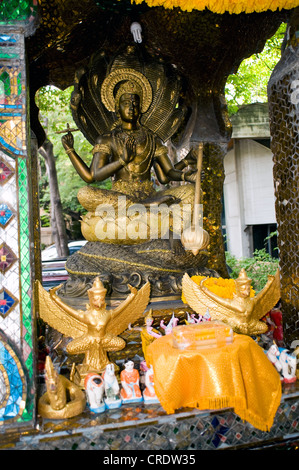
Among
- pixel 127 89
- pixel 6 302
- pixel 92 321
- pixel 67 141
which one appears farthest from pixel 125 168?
pixel 6 302

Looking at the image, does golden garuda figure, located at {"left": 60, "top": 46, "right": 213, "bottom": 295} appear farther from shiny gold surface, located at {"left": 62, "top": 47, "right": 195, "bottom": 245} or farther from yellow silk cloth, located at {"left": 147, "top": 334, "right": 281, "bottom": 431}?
yellow silk cloth, located at {"left": 147, "top": 334, "right": 281, "bottom": 431}

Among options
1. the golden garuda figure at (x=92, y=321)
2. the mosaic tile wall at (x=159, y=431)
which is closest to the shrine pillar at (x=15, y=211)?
the mosaic tile wall at (x=159, y=431)

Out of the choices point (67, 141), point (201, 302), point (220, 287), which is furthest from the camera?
point (67, 141)

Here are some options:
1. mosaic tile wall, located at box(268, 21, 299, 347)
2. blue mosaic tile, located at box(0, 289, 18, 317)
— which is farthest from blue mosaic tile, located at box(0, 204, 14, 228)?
mosaic tile wall, located at box(268, 21, 299, 347)

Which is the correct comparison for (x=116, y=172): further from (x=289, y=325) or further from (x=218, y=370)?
(x=218, y=370)

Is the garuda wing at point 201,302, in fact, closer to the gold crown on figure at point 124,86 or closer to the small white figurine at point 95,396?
the small white figurine at point 95,396

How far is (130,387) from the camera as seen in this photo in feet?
10.5

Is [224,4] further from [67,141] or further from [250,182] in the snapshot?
[250,182]

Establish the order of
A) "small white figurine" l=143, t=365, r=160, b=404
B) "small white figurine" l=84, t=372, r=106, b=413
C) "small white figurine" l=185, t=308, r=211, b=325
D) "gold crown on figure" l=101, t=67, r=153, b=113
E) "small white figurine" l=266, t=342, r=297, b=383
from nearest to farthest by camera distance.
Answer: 1. "small white figurine" l=84, t=372, r=106, b=413
2. "small white figurine" l=143, t=365, r=160, b=404
3. "small white figurine" l=266, t=342, r=297, b=383
4. "small white figurine" l=185, t=308, r=211, b=325
5. "gold crown on figure" l=101, t=67, r=153, b=113

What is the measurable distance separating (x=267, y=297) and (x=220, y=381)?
53.8 inches

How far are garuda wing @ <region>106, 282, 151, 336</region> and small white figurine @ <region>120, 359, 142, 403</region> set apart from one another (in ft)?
1.54

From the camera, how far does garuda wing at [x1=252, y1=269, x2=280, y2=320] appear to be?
3967 millimetres

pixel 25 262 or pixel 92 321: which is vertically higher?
pixel 25 262

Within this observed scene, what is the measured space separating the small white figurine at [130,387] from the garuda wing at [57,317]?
Result: 59 cm
